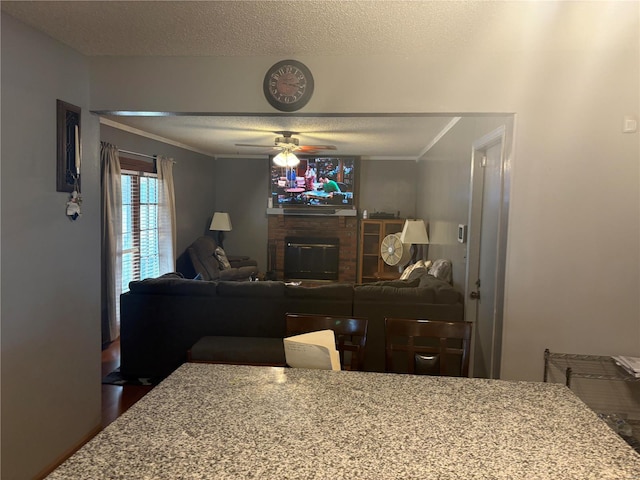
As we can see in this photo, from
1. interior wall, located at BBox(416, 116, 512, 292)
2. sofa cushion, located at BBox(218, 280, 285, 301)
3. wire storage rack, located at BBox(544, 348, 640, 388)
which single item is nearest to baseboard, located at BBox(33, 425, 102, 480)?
sofa cushion, located at BBox(218, 280, 285, 301)

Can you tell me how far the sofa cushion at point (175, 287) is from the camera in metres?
3.47

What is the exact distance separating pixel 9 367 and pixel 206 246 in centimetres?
475

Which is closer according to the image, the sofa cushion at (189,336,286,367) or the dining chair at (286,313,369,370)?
the dining chair at (286,313,369,370)

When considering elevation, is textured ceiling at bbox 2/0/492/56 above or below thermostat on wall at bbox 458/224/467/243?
above

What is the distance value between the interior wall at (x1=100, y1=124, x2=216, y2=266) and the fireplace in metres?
1.52

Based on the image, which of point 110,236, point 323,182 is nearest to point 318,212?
point 323,182

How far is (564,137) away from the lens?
230 centimetres

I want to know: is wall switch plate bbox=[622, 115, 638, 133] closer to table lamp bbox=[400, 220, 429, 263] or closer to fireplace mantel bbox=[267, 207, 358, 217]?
table lamp bbox=[400, 220, 429, 263]

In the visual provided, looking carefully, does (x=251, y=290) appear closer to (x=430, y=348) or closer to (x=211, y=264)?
(x=430, y=348)

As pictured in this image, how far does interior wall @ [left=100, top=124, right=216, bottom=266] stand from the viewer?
5.64 meters

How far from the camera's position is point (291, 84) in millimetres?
2393

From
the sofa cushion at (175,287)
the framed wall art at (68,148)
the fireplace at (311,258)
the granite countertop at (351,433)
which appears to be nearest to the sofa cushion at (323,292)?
the sofa cushion at (175,287)

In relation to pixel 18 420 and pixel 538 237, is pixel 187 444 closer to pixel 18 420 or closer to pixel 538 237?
pixel 18 420

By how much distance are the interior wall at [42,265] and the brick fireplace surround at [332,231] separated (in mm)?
5141
